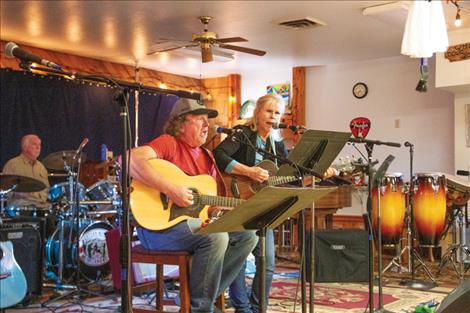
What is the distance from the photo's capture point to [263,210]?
2.51 meters

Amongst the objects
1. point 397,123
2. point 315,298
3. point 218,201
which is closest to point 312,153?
point 218,201

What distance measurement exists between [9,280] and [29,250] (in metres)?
0.75

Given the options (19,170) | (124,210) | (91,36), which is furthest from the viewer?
(91,36)

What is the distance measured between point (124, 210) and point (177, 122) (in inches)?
51.9

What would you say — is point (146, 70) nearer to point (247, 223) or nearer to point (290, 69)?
point (290, 69)

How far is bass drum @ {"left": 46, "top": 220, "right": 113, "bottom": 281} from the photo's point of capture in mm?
5973

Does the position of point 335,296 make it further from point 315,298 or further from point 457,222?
point 457,222

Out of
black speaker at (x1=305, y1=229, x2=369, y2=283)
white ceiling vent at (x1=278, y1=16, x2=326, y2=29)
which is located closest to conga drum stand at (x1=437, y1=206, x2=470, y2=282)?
black speaker at (x1=305, y1=229, x2=369, y2=283)

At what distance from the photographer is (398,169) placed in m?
9.18

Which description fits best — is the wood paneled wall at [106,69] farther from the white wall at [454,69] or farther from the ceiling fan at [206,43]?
the white wall at [454,69]

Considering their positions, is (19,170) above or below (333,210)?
above

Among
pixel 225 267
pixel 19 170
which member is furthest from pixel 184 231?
pixel 19 170

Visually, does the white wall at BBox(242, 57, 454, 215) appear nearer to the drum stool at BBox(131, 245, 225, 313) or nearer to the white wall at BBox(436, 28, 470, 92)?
the white wall at BBox(436, 28, 470, 92)

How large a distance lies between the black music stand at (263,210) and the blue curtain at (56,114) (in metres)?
6.18
